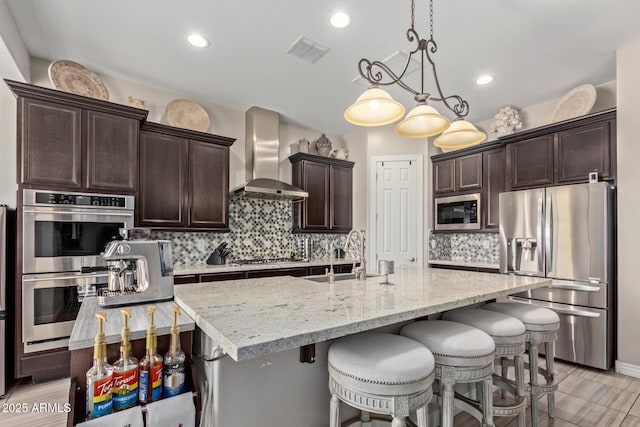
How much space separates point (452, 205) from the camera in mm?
4465

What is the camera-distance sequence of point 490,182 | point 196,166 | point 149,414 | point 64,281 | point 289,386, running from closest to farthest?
point 149,414
point 289,386
point 64,281
point 196,166
point 490,182

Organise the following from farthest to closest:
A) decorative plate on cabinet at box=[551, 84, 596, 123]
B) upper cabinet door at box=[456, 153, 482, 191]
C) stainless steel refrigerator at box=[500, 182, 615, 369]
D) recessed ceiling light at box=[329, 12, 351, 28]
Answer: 1. upper cabinet door at box=[456, 153, 482, 191]
2. decorative plate on cabinet at box=[551, 84, 596, 123]
3. stainless steel refrigerator at box=[500, 182, 615, 369]
4. recessed ceiling light at box=[329, 12, 351, 28]

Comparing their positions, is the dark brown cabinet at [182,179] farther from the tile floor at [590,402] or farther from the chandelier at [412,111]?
the tile floor at [590,402]

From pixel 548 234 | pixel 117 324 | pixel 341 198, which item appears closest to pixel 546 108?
pixel 548 234

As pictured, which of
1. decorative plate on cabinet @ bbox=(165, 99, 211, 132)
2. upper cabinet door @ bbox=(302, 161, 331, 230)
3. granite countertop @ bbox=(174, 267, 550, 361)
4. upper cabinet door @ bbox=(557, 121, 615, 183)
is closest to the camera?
granite countertop @ bbox=(174, 267, 550, 361)

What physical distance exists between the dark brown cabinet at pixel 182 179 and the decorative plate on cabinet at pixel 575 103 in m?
3.78

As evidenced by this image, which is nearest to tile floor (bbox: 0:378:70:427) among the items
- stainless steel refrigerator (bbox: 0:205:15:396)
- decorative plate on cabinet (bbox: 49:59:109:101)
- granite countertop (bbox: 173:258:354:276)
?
stainless steel refrigerator (bbox: 0:205:15:396)

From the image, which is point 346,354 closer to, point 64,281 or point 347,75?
point 64,281

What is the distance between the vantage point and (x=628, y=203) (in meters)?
2.78

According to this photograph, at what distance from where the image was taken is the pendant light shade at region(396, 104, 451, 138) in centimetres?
195

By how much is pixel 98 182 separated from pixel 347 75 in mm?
2569

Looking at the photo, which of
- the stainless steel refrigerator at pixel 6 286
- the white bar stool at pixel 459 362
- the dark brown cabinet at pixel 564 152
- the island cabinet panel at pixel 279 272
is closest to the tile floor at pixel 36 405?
the stainless steel refrigerator at pixel 6 286

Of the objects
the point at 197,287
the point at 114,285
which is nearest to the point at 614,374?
the point at 197,287

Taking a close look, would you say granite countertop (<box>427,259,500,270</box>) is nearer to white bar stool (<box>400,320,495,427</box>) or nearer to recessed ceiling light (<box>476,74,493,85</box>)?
recessed ceiling light (<box>476,74,493,85</box>)
